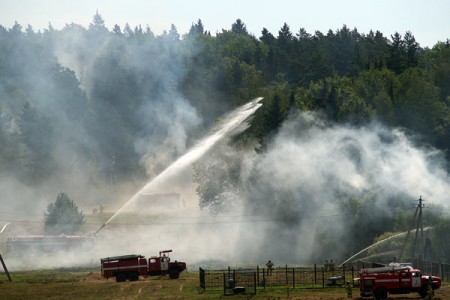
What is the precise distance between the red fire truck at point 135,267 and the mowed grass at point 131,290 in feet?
2.28

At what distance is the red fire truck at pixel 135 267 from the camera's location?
78875 mm

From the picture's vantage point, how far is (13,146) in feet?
620

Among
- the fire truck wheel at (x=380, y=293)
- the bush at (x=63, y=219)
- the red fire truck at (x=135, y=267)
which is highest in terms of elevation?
the bush at (x=63, y=219)

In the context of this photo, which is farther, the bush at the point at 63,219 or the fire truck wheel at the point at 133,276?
the bush at the point at 63,219

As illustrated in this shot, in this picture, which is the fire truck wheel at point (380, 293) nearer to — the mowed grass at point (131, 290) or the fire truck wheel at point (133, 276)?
the mowed grass at point (131, 290)

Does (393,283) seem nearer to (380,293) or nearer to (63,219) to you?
(380,293)

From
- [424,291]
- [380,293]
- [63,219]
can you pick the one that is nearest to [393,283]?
[380,293]

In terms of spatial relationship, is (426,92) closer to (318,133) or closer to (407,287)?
(318,133)

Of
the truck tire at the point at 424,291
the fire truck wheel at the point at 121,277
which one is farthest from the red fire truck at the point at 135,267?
the truck tire at the point at 424,291

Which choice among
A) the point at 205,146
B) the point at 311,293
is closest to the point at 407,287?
the point at 311,293

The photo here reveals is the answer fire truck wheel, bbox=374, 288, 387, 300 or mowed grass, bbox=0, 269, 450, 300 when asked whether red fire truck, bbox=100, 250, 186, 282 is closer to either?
mowed grass, bbox=0, 269, 450, 300

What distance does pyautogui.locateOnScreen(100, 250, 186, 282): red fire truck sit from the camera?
259ft

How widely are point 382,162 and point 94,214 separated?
163 feet

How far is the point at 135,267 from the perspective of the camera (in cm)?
7931
